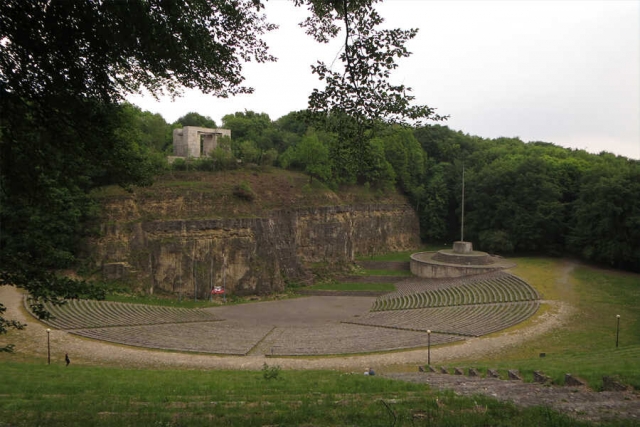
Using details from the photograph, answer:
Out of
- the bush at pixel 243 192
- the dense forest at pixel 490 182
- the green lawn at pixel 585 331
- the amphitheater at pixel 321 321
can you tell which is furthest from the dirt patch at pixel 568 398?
the bush at pixel 243 192

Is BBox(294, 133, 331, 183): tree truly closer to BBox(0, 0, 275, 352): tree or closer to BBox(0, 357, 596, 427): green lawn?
BBox(0, 357, 596, 427): green lawn

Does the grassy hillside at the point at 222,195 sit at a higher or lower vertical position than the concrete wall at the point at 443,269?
higher

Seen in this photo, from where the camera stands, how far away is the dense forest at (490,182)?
3447 cm

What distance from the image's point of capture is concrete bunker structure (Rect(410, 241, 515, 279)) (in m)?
35.6

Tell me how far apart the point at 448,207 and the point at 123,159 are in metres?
48.1

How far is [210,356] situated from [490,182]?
114 feet

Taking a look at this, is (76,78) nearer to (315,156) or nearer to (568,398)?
(568,398)

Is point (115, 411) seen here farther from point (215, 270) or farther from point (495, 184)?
point (495, 184)

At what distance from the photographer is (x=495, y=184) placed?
147 feet

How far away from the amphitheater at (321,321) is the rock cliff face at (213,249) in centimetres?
276

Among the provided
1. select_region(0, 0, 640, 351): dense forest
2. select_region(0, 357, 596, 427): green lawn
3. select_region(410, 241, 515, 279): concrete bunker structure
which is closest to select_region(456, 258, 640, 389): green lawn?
select_region(410, 241, 515, 279): concrete bunker structure

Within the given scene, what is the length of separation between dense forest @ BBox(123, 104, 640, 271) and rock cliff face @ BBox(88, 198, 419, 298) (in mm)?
4801

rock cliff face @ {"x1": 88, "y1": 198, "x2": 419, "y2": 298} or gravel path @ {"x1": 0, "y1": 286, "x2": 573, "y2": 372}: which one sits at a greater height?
rock cliff face @ {"x1": 88, "y1": 198, "x2": 419, "y2": 298}

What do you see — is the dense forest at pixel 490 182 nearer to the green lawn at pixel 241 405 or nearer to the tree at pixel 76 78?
the green lawn at pixel 241 405
